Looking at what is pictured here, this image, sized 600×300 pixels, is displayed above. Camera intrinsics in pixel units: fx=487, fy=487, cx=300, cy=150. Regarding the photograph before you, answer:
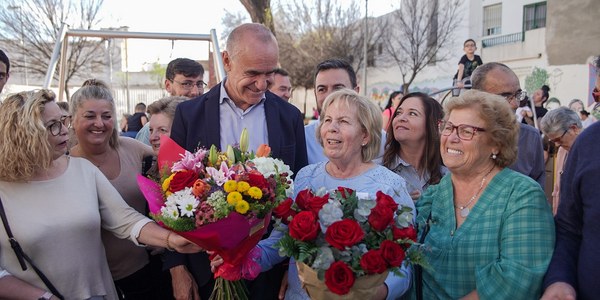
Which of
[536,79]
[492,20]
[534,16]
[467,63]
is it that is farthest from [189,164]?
[492,20]

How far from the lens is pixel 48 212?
261 centimetres

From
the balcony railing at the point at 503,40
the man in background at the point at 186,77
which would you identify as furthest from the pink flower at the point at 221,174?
the balcony railing at the point at 503,40

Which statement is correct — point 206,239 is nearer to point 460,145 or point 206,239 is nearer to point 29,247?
Answer: point 29,247

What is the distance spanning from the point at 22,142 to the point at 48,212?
0.39m

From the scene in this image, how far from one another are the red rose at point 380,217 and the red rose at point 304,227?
0.23m

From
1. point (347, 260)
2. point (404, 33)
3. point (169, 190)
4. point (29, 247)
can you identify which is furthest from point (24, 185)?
point (404, 33)

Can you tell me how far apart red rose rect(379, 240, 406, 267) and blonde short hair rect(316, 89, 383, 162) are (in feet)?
3.41

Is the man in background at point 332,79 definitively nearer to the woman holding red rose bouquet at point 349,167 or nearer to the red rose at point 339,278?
the woman holding red rose bouquet at point 349,167

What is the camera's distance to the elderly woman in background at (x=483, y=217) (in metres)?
2.27

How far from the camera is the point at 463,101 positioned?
8.55 ft

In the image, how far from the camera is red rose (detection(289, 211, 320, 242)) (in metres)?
1.92

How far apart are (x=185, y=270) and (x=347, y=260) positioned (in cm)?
140

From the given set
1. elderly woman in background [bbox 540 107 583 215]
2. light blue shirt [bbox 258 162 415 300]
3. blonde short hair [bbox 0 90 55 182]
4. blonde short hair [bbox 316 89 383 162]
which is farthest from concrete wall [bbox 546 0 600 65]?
blonde short hair [bbox 0 90 55 182]

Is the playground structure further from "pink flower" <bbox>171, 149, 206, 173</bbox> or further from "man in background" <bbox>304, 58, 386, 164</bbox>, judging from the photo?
"pink flower" <bbox>171, 149, 206, 173</bbox>
